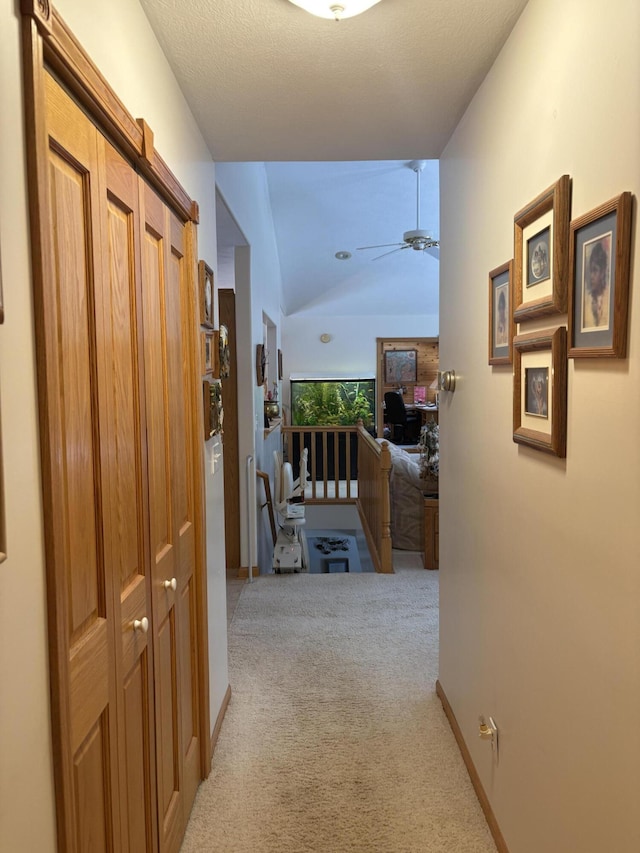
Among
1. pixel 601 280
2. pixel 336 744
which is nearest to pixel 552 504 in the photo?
pixel 601 280

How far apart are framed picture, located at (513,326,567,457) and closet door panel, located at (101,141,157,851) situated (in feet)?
3.08

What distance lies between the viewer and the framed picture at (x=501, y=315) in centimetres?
166

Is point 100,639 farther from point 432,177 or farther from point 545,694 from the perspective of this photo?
point 432,177

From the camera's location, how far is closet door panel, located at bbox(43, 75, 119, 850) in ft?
3.13

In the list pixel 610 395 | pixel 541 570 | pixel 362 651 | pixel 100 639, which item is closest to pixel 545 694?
pixel 541 570

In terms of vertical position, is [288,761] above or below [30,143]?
below

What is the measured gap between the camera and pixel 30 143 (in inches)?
34.1

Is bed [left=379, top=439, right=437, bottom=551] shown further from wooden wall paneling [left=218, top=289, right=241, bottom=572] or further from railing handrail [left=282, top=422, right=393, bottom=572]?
wooden wall paneling [left=218, top=289, right=241, bottom=572]

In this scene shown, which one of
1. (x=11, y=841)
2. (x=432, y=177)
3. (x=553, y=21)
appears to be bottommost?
(x=11, y=841)

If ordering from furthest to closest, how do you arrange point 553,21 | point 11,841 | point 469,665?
point 469,665 → point 553,21 → point 11,841

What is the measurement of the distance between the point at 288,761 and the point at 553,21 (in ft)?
8.04

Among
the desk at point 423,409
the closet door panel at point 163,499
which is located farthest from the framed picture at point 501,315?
the desk at point 423,409

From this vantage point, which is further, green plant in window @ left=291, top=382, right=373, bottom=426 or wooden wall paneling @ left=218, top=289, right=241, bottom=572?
green plant in window @ left=291, top=382, right=373, bottom=426

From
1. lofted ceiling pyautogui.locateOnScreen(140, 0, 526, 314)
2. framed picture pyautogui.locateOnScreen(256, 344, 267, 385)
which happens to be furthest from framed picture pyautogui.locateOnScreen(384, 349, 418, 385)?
lofted ceiling pyautogui.locateOnScreen(140, 0, 526, 314)
